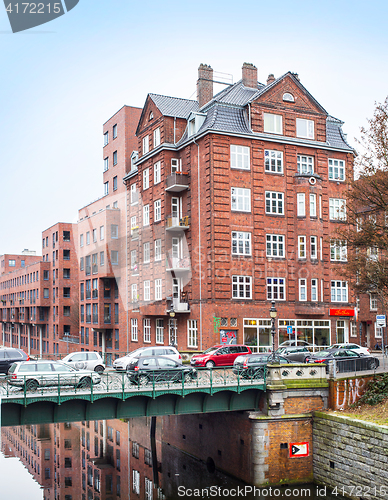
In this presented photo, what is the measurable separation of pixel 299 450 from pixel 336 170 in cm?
2571

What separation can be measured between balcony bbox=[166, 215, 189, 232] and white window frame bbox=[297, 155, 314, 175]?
32.1ft

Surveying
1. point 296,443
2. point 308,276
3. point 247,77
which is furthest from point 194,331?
point 247,77

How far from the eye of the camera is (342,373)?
2950cm

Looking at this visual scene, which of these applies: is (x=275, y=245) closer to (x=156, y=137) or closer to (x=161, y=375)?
(x=156, y=137)

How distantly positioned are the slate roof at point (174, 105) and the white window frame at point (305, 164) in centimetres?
989

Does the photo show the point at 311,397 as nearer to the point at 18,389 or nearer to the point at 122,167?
the point at 18,389

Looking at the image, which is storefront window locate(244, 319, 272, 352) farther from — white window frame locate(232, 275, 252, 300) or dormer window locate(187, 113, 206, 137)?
dormer window locate(187, 113, 206, 137)

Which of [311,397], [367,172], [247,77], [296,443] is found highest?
[247,77]

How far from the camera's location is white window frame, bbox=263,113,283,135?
43281 millimetres

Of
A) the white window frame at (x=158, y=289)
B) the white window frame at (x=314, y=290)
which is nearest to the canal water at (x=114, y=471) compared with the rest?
the white window frame at (x=158, y=289)

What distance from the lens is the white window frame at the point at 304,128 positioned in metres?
44.6

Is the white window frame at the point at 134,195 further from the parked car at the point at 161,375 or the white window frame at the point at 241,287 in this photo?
the parked car at the point at 161,375

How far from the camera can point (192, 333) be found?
41469 millimetres

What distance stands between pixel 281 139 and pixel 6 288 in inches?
3255
